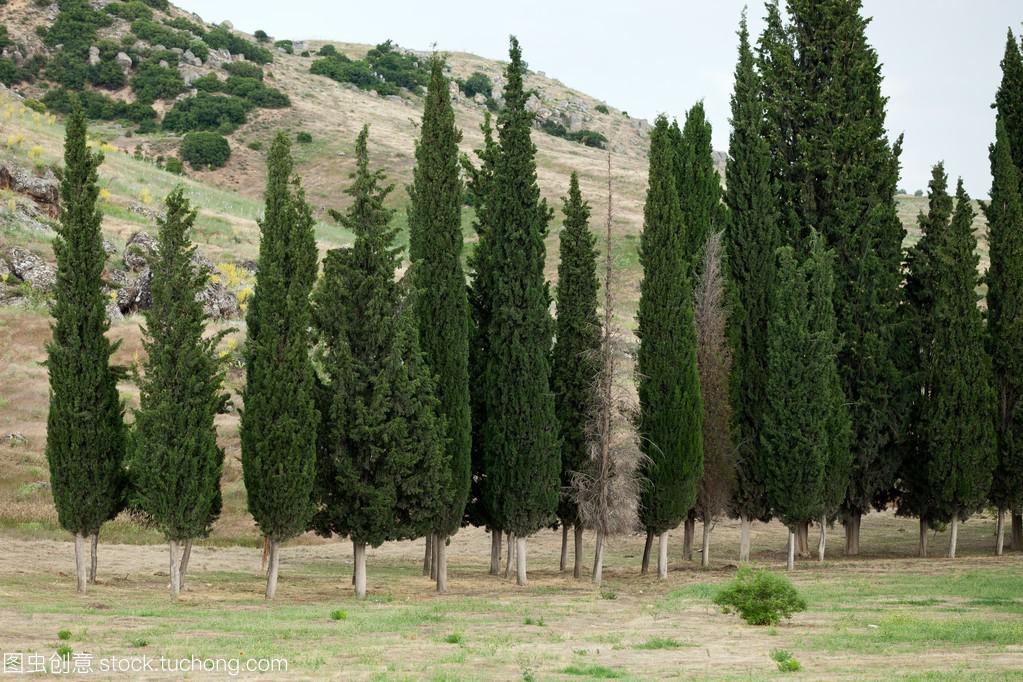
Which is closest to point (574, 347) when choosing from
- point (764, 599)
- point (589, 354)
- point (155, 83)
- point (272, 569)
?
point (589, 354)

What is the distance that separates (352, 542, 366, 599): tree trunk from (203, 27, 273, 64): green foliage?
125086 millimetres

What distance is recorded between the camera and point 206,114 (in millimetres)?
131125

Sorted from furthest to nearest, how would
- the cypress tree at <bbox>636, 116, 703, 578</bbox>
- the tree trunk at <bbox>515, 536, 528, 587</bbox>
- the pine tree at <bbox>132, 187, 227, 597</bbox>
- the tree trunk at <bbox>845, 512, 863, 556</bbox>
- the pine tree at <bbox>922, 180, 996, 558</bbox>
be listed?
the tree trunk at <bbox>845, 512, 863, 556</bbox>, the pine tree at <bbox>922, 180, 996, 558</bbox>, the cypress tree at <bbox>636, 116, 703, 578</bbox>, the tree trunk at <bbox>515, 536, 528, 587</bbox>, the pine tree at <bbox>132, 187, 227, 597</bbox>

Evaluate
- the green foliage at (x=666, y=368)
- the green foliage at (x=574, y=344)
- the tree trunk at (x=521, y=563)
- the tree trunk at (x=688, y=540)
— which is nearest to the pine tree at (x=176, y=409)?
the tree trunk at (x=521, y=563)

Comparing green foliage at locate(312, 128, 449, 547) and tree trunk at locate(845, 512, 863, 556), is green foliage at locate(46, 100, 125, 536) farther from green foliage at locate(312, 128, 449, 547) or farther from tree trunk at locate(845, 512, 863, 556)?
tree trunk at locate(845, 512, 863, 556)

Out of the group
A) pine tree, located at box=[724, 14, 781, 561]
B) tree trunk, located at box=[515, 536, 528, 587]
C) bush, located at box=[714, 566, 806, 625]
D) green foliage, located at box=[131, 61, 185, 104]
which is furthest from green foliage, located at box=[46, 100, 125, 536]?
green foliage, located at box=[131, 61, 185, 104]

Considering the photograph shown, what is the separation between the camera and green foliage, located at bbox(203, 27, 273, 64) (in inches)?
5832

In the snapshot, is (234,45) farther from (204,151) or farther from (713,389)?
(713,389)

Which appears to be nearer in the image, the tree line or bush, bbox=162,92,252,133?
the tree line

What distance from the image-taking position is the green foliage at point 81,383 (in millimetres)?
Result: 32062

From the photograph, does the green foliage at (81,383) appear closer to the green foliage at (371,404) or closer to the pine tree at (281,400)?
the pine tree at (281,400)

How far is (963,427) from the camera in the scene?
44.9 meters

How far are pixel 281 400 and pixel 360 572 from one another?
18.0ft

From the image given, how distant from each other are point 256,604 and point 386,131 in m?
119
